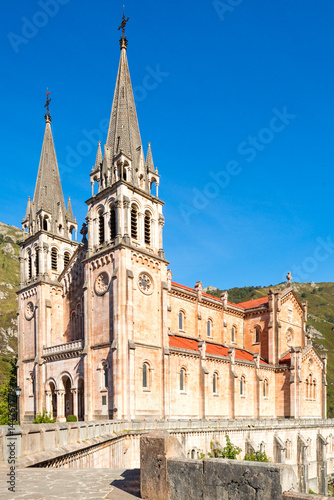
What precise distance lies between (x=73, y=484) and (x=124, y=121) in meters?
40.2

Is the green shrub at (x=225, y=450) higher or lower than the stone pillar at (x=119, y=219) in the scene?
lower

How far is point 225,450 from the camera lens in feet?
120

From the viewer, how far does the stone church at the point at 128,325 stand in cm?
3903

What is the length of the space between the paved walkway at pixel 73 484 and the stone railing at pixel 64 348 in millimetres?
29592

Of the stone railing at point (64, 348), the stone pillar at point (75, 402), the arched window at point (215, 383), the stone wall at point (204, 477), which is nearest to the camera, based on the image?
the stone wall at point (204, 477)

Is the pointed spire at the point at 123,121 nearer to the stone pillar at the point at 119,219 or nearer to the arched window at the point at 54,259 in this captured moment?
the stone pillar at the point at 119,219

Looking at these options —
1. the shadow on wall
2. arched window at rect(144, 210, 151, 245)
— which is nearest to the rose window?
arched window at rect(144, 210, 151, 245)

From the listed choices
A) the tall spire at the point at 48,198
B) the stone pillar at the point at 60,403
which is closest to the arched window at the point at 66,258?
the tall spire at the point at 48,198

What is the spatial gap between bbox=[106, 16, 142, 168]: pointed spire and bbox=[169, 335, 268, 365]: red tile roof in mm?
17994

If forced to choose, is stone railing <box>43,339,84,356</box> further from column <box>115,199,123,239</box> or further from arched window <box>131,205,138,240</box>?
arched window <box>131,205,138,240</box>

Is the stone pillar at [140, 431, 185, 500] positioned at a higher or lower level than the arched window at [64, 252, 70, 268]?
lower

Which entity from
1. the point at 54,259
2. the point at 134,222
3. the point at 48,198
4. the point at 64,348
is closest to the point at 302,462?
the point at 64,348

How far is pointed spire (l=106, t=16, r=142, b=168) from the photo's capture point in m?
44.8

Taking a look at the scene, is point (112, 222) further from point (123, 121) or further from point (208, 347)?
point (208, 347)
